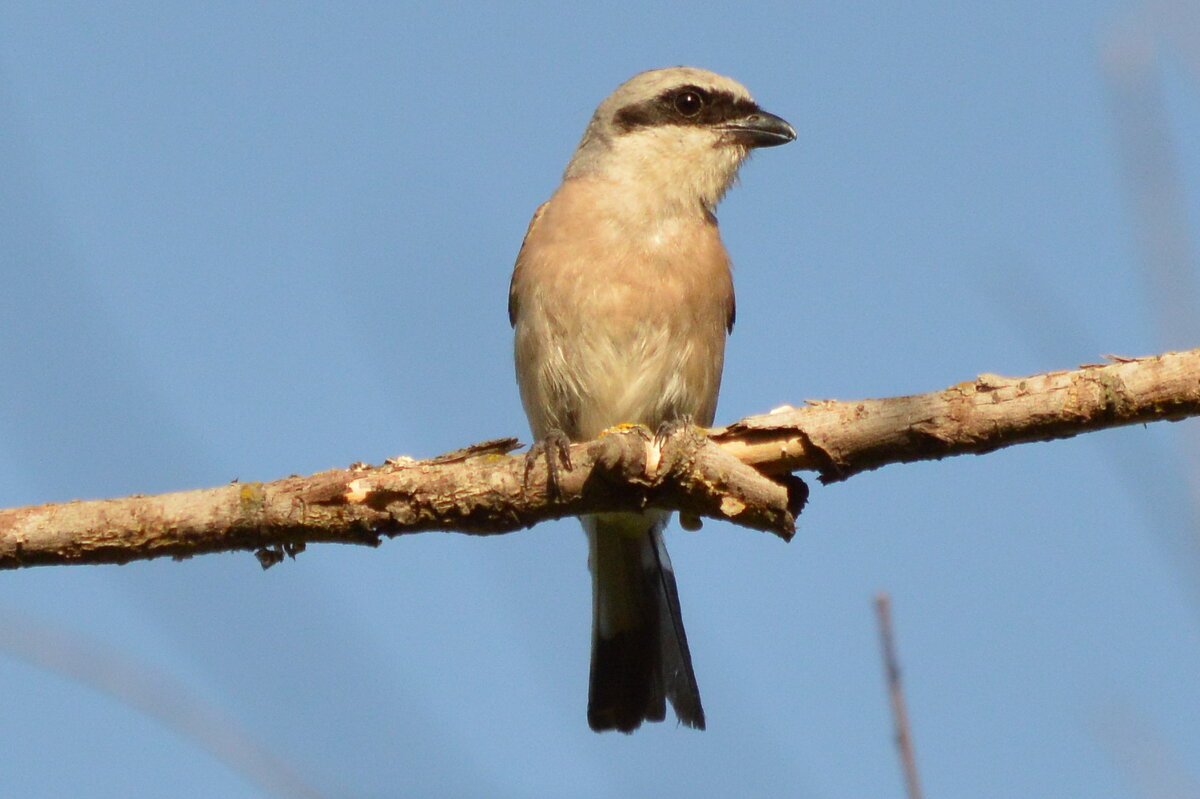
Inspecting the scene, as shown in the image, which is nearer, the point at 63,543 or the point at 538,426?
the point at 63,543

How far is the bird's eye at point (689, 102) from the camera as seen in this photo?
5.62 m

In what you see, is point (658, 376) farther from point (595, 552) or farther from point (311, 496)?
point (311, 496)

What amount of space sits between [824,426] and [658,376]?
161cm

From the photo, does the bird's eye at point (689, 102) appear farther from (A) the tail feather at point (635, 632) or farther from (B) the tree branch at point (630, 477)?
(B) the tree branch at point (630, 477)

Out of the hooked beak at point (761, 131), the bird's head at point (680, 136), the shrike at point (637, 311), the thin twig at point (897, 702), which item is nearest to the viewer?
the thin twig at point (897, 702)

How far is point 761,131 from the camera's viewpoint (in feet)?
18.2

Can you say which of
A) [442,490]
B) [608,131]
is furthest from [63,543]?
[608,131]

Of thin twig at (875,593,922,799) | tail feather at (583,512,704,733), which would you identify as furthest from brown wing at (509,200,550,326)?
thin twig at (875,593,922,799)

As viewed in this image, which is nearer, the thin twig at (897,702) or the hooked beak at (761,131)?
the thin twig at (897,702)

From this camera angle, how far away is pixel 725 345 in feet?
17.9

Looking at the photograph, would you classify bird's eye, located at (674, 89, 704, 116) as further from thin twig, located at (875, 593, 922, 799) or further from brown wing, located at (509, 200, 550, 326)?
thin twig, located at (875, 593, 922, 799)

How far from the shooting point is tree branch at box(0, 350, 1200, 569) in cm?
319

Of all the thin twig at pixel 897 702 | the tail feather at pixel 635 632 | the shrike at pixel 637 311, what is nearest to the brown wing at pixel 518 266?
the shrike at pixel 637 311

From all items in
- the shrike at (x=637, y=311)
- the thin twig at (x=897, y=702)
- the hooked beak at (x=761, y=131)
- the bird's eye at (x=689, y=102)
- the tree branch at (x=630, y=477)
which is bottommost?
the thin twig at (x=897, y=702)
